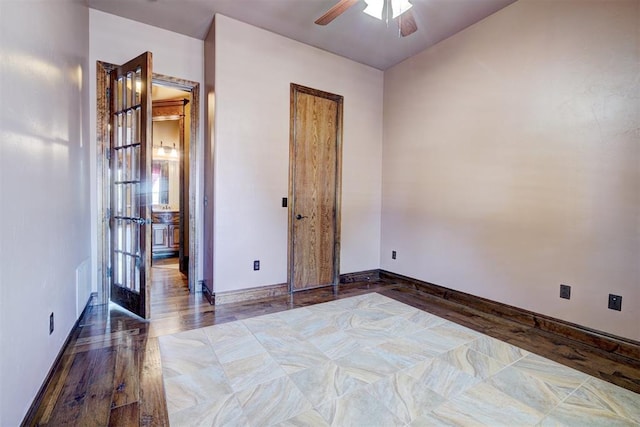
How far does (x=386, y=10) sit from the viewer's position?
2.47 metres

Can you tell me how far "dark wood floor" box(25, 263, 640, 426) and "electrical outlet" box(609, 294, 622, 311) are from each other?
14.0 inches

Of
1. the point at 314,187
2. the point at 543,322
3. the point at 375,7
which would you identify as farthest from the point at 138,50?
the point at 543,322

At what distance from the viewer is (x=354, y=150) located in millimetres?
4172

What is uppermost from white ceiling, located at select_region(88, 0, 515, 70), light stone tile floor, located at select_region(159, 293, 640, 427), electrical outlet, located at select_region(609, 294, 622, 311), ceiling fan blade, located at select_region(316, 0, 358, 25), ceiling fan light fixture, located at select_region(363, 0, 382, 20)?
white ceiling, located at select_region(88, 0, 515, 70)

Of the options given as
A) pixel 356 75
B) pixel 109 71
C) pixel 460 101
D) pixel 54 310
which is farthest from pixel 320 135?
pixel 54 310

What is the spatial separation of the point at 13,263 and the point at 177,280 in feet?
9.70

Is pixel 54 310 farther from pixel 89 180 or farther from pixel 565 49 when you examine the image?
pixel 565 49

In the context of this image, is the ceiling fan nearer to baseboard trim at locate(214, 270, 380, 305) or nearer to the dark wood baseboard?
baseboard trim at locate(214, 270, 380, 305)

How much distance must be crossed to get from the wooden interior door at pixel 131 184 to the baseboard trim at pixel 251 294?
69cm

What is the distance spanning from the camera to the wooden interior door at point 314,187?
3691mm

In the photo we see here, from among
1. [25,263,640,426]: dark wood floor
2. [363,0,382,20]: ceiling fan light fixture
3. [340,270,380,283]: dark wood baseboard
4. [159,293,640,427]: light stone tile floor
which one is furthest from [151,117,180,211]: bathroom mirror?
[363,0,382,20]: ceiling fan light fixture

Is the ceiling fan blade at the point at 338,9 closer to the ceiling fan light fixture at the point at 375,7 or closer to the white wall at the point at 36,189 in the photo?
the ceiling fan light fixture at the point at 375,7

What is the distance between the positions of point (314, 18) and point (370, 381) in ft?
10.8

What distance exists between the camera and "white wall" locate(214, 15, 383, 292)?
319cm
